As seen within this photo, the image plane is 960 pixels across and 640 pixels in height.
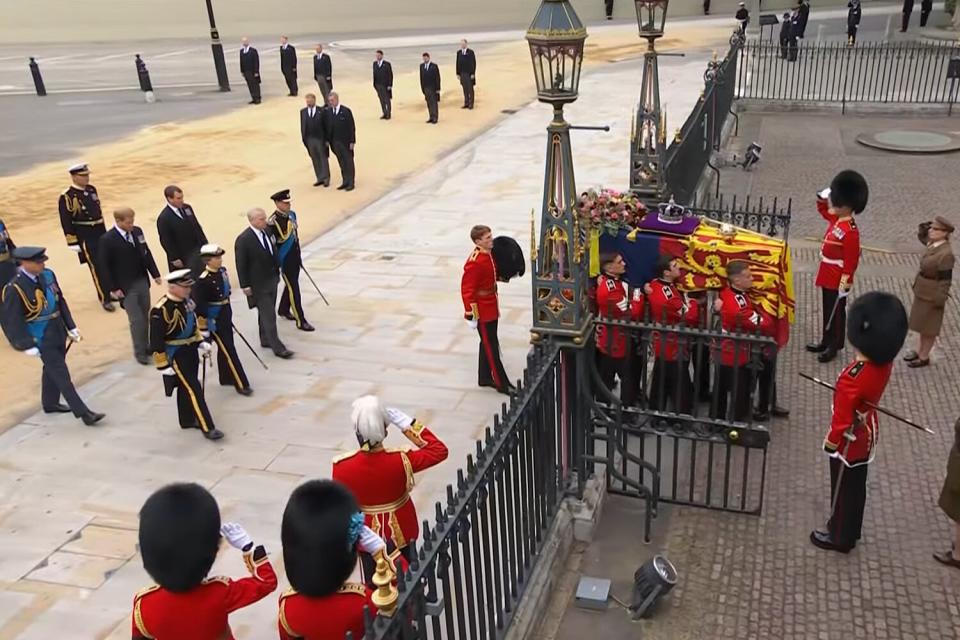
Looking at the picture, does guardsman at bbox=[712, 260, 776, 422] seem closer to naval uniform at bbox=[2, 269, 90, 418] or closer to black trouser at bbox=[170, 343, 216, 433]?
black trouser at bbox=[170, 343, 216, 433]

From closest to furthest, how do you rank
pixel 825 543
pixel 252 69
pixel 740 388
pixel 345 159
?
pixel 825 543, pixel 740 388, pixel 345 159, pixel 252 69

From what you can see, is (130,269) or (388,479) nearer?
(388,479)

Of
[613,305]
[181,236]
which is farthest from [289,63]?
[613,305]

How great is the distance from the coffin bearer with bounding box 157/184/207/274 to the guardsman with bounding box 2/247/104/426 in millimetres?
1841

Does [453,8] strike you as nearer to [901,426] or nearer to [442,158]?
[442,158]

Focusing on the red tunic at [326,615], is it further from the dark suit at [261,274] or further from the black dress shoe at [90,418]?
the dark suit at [261,274]

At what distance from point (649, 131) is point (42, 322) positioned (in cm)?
668

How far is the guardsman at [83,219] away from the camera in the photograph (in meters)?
10.2

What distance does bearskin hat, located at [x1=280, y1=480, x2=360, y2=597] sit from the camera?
3438mm

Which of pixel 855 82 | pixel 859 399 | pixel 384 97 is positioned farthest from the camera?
pixel 855 82

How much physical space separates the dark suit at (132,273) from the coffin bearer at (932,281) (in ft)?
25.4

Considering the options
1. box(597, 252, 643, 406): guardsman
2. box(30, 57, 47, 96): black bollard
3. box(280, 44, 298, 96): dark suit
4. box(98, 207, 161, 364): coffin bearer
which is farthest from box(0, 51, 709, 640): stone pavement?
box(30, 57, 47, 96): black bollard

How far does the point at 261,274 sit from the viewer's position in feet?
28.6

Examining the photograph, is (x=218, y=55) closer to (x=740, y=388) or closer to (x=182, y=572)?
(x=740, y=388)
